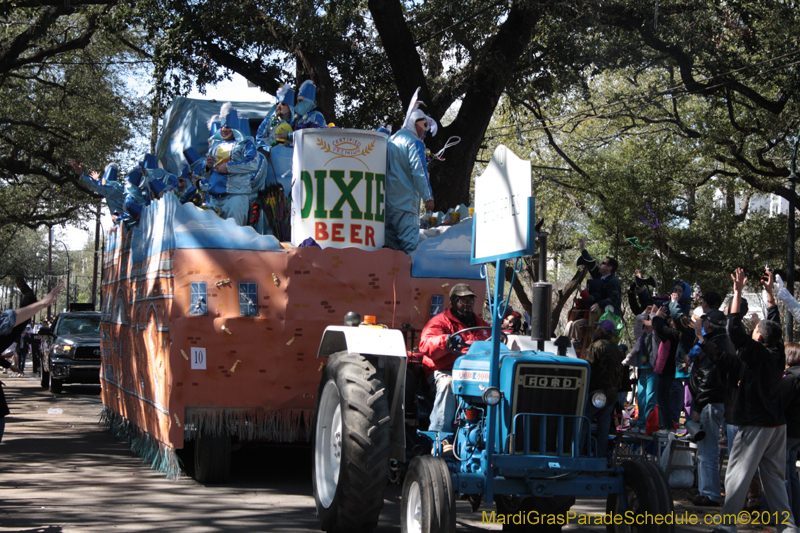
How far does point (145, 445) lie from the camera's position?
30.2 ft

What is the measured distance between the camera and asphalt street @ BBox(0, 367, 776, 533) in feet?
21.4

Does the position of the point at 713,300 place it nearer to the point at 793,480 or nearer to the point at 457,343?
the point at 793,480

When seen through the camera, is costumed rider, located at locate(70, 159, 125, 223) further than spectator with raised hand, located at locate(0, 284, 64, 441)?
Yes

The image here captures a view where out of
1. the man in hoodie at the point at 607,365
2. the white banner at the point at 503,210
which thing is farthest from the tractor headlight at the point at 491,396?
the man in hoodie at the point at 607,365

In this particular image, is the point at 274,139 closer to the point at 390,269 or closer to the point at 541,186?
the point at 390,269

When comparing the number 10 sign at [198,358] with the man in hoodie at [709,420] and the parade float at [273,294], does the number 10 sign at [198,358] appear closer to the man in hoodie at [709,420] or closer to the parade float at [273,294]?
the parade float at [273,294]

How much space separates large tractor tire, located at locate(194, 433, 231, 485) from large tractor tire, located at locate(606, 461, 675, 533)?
3925mm

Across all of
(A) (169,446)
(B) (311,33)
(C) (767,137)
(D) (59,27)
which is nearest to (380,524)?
(A) (169,446)

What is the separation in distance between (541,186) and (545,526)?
82.3 ft

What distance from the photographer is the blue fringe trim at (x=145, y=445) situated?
7.92 m

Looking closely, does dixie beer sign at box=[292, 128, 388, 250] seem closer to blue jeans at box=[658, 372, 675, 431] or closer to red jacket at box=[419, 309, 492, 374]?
red jacket at box=[419, 309, 492, 374]

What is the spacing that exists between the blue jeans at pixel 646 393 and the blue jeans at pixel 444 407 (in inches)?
196

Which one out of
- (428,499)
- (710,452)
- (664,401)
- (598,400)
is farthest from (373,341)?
(664,401)

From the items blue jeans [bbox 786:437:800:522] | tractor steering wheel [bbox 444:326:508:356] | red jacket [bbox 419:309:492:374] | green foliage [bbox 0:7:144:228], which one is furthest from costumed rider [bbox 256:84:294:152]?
green foliage [bbox 0:7:144:228]
